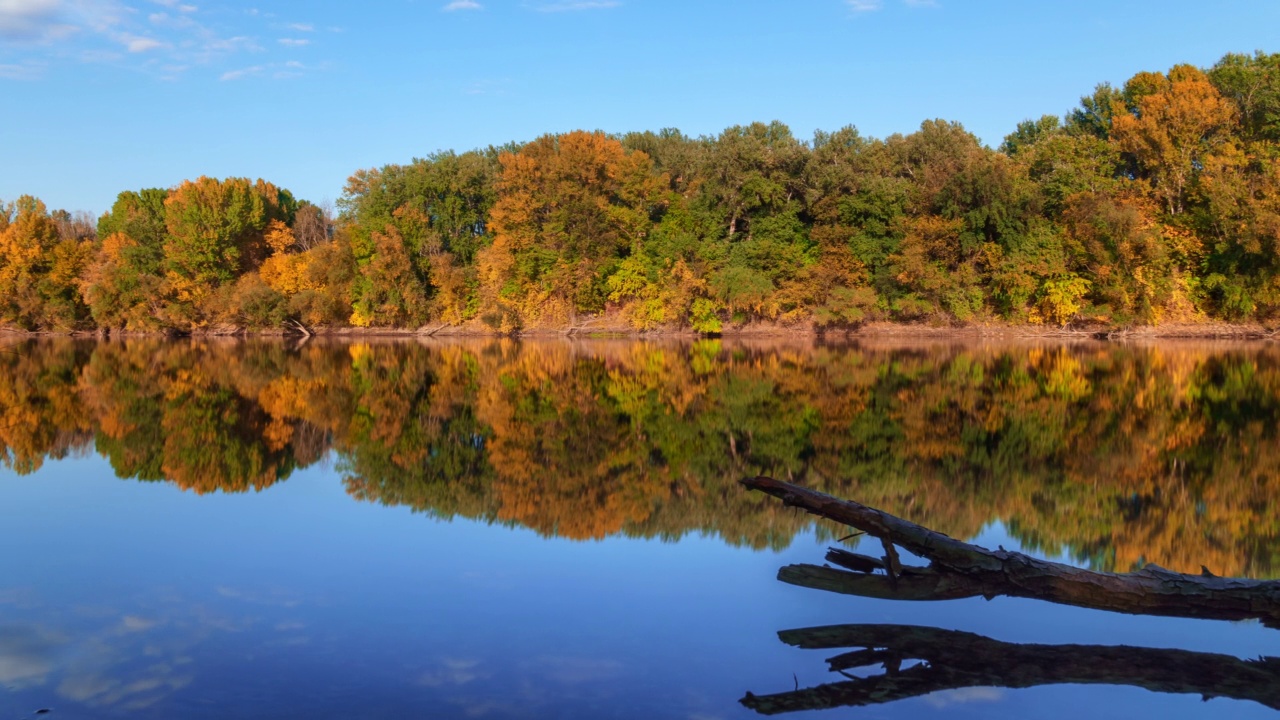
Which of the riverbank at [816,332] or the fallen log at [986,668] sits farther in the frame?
the riverbank at [816,332]

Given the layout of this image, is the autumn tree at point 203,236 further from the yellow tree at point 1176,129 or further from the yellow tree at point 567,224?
the yellow tree at point 1176,129

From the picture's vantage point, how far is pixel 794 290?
149 feet

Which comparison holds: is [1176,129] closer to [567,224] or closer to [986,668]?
[567,224]

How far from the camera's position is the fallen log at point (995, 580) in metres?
5.69

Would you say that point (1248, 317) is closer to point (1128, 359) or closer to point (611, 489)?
point (1128, 359)

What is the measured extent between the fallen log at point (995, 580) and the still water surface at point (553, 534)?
0.23 meters

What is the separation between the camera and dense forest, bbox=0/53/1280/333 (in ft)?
135

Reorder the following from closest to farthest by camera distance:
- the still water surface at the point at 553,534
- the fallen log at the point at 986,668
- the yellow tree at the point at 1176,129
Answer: the fallen log at the point at 986,668 → the still water surface at the point at 553,534 → the yellow tree at the point at 1176,129

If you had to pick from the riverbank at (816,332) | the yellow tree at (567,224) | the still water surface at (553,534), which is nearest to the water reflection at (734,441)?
the still water surface at (553,534)

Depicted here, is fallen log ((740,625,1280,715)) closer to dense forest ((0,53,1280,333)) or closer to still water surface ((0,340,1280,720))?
still water surface ((0,340,1280,720))

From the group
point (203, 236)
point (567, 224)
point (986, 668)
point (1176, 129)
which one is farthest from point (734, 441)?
point (203, 236)

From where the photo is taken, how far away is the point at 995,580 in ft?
19.6

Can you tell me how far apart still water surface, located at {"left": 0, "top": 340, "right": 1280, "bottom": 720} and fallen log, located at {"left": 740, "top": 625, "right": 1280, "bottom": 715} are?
0.12 meters

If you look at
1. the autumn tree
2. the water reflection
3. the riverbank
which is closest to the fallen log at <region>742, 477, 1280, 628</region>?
the water reflection
